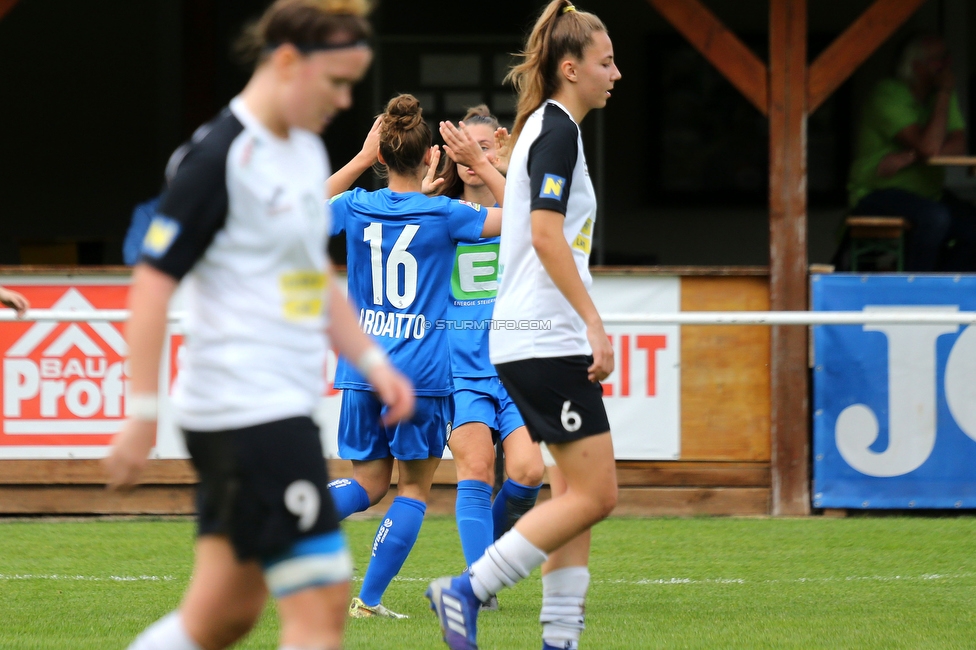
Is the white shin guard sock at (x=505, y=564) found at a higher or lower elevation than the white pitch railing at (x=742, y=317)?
lower

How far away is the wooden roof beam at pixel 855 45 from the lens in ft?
25.7

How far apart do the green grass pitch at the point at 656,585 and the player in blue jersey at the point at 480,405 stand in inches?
15.0

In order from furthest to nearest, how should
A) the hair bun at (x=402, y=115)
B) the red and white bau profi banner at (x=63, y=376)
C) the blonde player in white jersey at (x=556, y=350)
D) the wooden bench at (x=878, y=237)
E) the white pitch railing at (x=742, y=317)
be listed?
the wooden bench at (x=878, y=237) → the red and white bau profi banner at (x=63, y=376) → the white pitch railing at (x=742, y=317) → the hair bun at (x=402, y=115) → the blonde player in white jersey at (x=556, y=350)

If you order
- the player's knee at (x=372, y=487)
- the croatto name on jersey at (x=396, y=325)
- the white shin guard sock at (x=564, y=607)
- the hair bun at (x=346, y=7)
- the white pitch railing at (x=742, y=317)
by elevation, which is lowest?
the white shin guard sock at (x=564, y=607)

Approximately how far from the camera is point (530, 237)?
3.62m

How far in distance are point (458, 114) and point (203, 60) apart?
2.31m

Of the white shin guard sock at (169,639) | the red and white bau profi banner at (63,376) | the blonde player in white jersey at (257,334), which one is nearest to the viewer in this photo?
the blonde player in white jersey at (257,334)

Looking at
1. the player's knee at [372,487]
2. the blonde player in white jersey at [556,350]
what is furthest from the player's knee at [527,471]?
the blonde player in white jersey at [556,350]

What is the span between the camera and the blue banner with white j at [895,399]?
771 cm

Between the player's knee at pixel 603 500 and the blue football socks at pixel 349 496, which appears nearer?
the player's knee at pixel 603 500

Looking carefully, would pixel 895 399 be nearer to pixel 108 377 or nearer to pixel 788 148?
pixel 788 148

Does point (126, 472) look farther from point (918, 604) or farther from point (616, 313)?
point (616, 313)

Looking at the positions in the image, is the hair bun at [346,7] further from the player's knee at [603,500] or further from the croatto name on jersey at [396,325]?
the croatto name on jersey at [396,325]

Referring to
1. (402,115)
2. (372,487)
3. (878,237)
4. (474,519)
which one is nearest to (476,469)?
(474,519)
